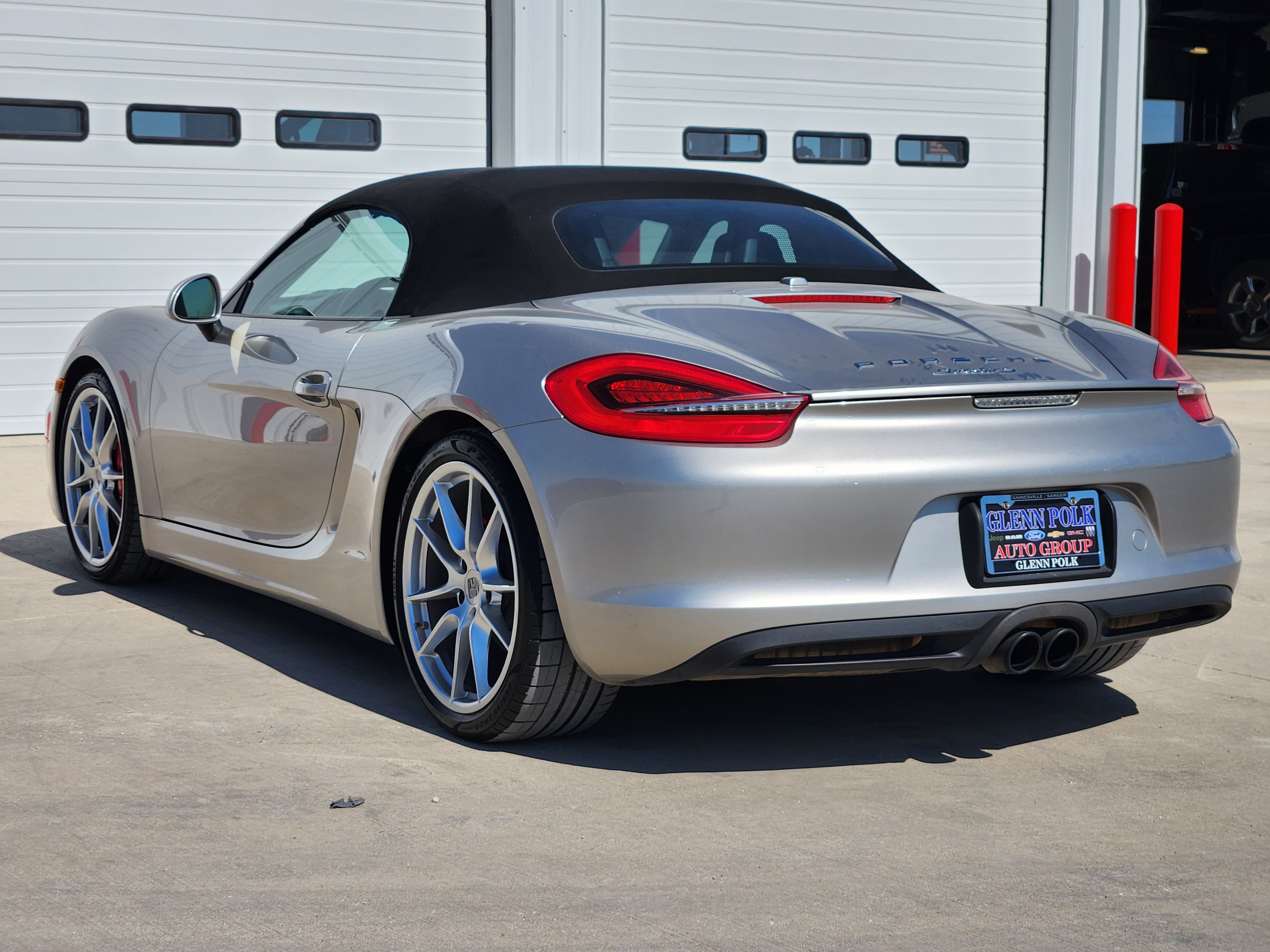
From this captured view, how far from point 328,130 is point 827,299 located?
7.10m

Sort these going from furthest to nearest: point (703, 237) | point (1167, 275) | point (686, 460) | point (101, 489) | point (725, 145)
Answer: point (1167, 275), point (725, 145), point (101, 489), point (703, 237), point (686, 460)

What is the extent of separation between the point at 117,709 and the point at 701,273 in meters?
1.71

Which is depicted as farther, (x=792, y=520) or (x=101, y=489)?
(x=101, y=489)

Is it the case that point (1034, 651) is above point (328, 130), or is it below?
below

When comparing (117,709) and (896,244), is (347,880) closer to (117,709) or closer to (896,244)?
(117,709)

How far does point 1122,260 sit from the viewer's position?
12.6 m

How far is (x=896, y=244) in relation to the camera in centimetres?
1207

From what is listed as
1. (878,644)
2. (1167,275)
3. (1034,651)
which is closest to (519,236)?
(878,644)

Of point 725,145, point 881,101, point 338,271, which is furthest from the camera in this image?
point 881,101

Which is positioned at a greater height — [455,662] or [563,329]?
[563,329]

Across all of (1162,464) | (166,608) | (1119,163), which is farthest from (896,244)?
(1162,464)

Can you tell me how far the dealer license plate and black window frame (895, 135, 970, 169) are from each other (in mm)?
9213

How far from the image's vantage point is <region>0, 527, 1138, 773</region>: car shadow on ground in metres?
3.38

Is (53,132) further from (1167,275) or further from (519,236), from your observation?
(1167,275)
